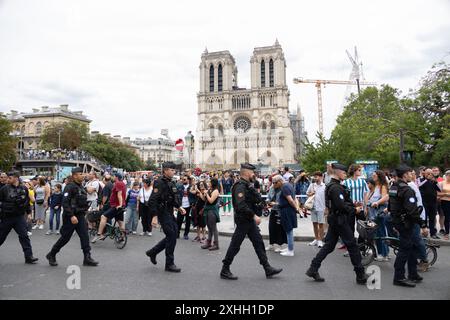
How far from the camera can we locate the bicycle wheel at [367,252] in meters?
6.33

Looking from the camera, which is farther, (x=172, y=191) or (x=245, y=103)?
(x=245, y=103)

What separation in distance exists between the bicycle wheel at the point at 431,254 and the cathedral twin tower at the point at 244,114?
8187cm

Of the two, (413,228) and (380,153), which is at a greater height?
(380,153)

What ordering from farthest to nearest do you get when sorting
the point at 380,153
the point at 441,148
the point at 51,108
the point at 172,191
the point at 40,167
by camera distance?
1. the point at 51,108
2. the point at 40,167
3. the point at 380,153
4. the point at 441,148
5. the point at 172,191

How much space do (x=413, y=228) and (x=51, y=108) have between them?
3417 inches

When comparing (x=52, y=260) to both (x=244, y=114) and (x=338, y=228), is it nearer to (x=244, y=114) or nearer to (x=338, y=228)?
(x=338, y=228)

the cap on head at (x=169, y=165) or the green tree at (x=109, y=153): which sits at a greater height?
the green tree at (x=109, y=153)

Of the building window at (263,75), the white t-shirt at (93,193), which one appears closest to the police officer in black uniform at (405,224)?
the white t-shirt at (93,193)

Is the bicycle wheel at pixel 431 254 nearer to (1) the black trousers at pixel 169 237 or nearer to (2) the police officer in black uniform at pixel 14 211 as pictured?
(1) the black trousers at pixel 169 237

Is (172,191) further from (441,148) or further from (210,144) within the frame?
(210,144)

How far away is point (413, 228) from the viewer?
5.21 metres

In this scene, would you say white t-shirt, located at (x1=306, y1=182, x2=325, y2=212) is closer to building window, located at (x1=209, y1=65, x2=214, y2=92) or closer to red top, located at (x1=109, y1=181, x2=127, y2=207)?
red top, located at (x1=109, y1=181, x2=127, y2=207)

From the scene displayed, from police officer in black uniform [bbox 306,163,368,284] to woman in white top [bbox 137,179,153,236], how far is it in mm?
6243
